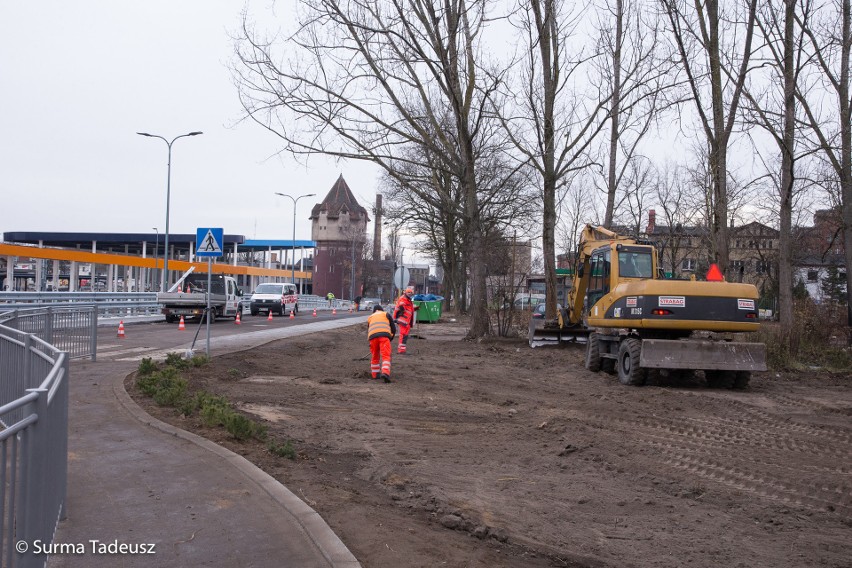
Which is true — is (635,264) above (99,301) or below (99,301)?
above

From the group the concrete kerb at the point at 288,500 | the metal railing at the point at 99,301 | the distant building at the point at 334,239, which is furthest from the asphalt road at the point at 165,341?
the distant building at the point at 334,239

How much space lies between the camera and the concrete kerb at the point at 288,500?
4676 millimetres

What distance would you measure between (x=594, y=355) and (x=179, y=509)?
46.4ft

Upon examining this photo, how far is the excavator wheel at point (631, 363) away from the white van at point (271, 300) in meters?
31.4

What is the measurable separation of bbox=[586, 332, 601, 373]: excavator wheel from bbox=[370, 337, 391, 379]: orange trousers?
591cm

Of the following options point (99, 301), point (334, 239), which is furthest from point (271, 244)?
point (99, 301)

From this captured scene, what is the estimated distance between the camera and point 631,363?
15.7m

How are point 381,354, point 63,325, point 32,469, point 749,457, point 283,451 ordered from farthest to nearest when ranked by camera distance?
1. point 63,325
2. point 381,354
3. point 749,457
4. point 283,451
5. point 32,469

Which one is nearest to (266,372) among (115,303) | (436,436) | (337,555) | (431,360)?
(431,360)

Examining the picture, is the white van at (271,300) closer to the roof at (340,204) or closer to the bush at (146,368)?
the bush at (146,368)

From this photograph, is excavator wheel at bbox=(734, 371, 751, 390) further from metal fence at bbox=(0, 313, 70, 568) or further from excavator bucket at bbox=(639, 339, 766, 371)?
metal fence at bbox=(0, 313, 70, 568)

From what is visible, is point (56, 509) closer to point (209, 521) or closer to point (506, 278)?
point (209, 521)

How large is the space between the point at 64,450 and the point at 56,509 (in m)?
0.53

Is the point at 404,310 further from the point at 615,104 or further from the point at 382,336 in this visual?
the point at 615,104
